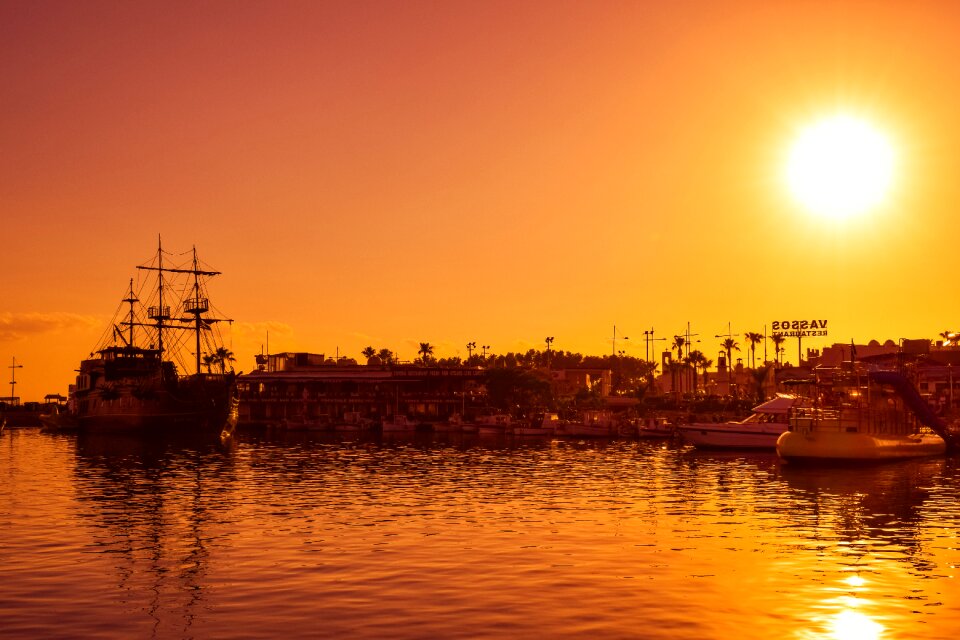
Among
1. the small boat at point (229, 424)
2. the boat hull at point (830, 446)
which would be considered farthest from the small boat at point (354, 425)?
the boat hull at point (830, 446)

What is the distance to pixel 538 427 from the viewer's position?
150 m

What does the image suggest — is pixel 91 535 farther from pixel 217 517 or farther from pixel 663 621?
pixel 663 621

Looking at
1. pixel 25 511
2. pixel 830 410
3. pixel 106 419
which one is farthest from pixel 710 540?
pixel 106 419

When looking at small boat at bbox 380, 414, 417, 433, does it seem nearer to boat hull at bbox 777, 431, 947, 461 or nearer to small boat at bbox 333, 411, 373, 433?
small boat at bbox 333, 411, 373, 433

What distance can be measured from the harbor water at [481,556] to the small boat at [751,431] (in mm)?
31510

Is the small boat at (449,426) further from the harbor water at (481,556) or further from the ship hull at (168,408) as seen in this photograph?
the harbor water at (481,556)

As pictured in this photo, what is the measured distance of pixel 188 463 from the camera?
8475cm

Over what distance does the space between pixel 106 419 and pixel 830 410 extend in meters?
116

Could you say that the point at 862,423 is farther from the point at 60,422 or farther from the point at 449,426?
the point at 60,422

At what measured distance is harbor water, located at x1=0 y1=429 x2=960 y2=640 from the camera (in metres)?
23.0

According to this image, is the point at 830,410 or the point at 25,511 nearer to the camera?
the point at 25,511

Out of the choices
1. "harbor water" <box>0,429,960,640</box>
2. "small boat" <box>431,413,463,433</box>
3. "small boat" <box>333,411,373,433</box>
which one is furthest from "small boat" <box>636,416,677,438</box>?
"harbor water" <box>0,429,960,640</box>

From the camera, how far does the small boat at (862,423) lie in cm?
7506

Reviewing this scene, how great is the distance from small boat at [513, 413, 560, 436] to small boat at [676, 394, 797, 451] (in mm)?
41468
